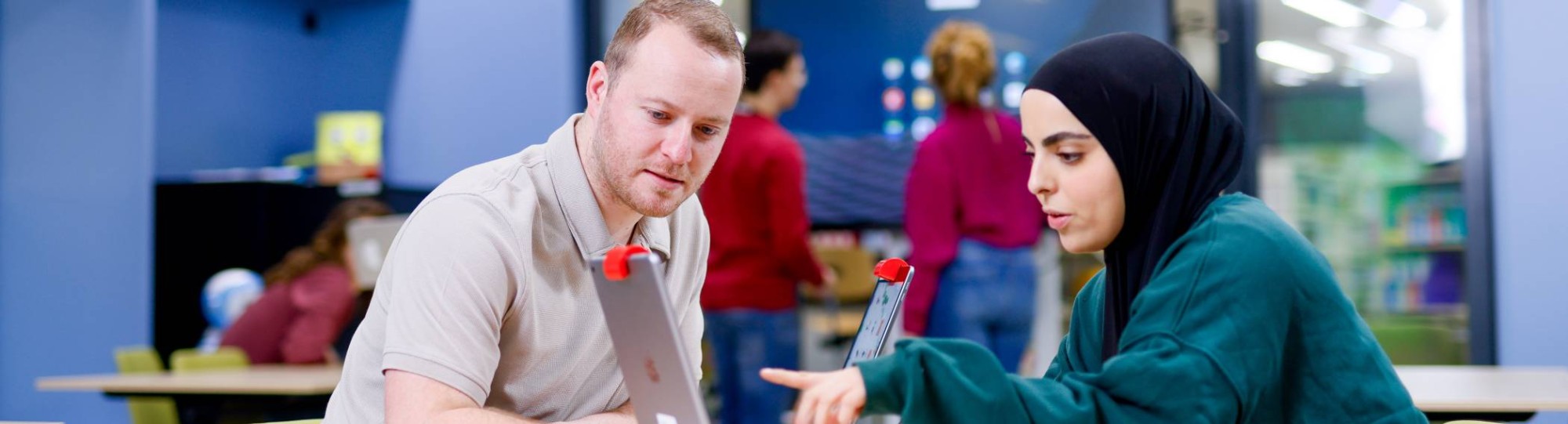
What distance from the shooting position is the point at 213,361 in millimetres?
4203

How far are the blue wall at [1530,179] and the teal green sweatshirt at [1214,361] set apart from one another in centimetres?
338

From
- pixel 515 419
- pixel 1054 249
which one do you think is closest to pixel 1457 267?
pixel 1054 249

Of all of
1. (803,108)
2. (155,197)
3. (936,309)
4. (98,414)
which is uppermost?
(803,108)

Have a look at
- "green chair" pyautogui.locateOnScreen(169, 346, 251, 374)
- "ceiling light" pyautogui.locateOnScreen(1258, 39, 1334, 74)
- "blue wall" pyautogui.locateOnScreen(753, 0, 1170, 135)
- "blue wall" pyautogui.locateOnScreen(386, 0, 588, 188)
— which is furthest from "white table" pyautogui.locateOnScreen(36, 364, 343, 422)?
"blue wall" pyautogui.locateOnScreen(753, 0, 1170, 135)

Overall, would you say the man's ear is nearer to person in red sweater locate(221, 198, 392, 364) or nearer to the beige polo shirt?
the beige polo shirt

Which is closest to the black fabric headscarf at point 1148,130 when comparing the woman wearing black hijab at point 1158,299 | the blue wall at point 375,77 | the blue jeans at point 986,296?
the woman wearing black hijab at point 1158,299

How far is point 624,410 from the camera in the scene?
1.58 metres

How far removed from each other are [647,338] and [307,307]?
3.56 m

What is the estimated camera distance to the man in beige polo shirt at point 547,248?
4.49ft

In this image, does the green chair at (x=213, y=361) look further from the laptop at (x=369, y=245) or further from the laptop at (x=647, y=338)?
the laptop at (x=647, y=338)

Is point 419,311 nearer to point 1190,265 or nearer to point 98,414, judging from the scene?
point 1190,265

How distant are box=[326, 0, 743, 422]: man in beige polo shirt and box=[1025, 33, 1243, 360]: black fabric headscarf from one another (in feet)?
1.30

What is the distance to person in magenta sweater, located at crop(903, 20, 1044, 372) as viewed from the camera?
3859mm

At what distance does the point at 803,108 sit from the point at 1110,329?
241 inches
